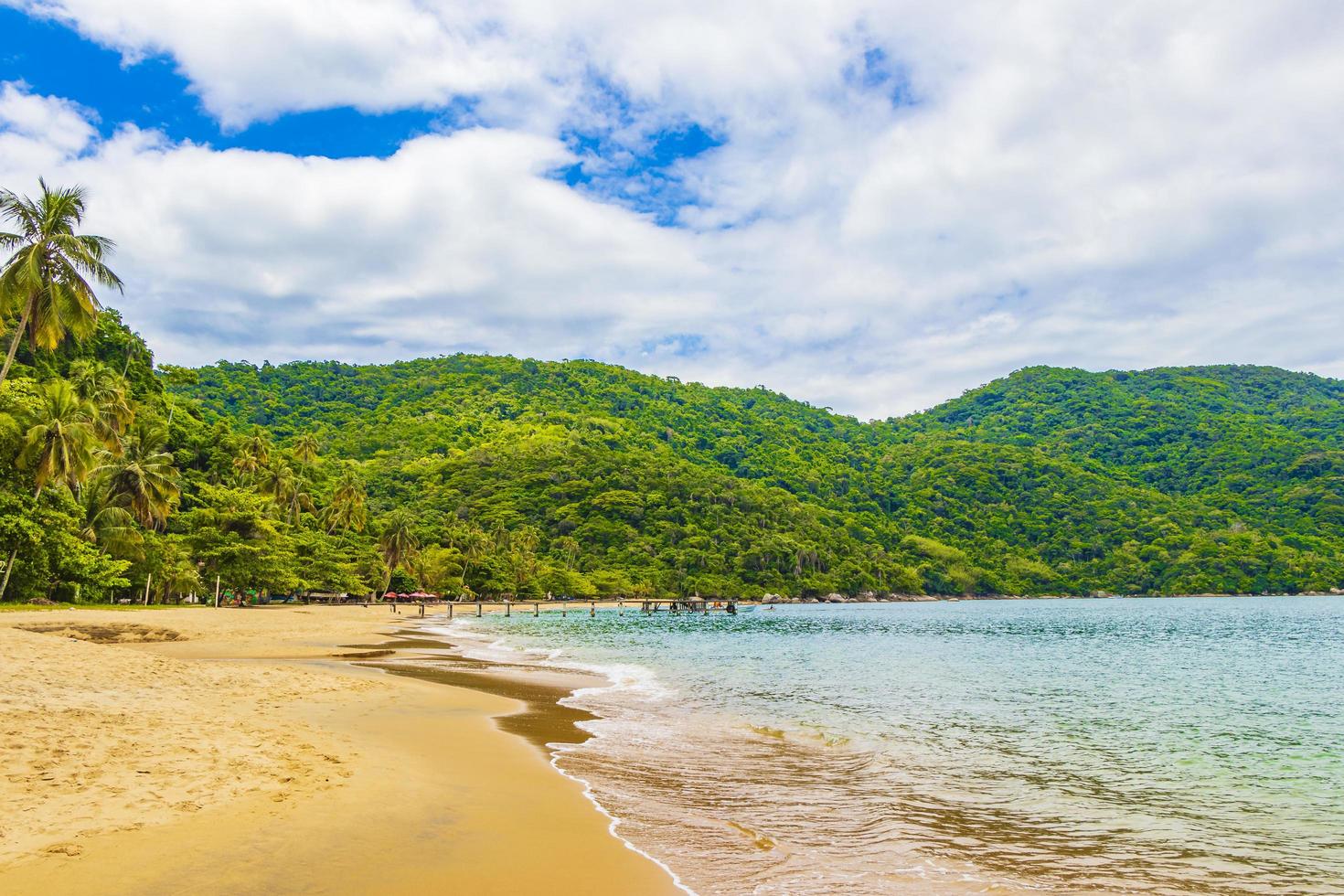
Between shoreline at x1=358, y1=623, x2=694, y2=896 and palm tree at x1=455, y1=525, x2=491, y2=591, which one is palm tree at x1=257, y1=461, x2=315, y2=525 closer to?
palm tree at x1=455, y1=525, x2=491, y2=591

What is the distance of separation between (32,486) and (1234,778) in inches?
1803

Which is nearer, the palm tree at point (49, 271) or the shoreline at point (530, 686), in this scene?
the shoreline at point (530, 686)

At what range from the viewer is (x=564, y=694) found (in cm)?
2092

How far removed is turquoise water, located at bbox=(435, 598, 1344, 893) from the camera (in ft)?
25.0

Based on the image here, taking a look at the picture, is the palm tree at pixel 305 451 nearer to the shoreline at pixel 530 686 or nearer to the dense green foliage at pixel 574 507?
the dense green foliage at pixel 574 507

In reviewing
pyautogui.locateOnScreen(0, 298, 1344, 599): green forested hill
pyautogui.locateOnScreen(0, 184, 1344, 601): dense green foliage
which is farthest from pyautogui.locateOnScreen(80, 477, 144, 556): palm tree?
pyautogui.locateOnScreen(0, 298, 1344, 599): green forested hill

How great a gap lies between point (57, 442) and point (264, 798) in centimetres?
3638

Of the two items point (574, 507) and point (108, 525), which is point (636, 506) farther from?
point (108, 525)

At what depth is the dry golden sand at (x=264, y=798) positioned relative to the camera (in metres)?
5.81

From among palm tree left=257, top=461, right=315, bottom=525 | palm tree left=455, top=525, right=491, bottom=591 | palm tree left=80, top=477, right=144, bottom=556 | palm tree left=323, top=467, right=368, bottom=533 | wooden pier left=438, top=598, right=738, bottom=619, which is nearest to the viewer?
palm tree left=80, top=477, right=144, bottom=556

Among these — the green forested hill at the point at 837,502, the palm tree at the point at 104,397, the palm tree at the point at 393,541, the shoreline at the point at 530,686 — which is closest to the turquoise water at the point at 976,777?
the shoreline at the point at 530,686

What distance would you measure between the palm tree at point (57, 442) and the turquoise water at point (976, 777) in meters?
28.1

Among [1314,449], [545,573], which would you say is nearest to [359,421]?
[545,573]

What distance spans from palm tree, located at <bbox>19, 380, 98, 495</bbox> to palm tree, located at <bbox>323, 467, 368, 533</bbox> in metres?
50.6
